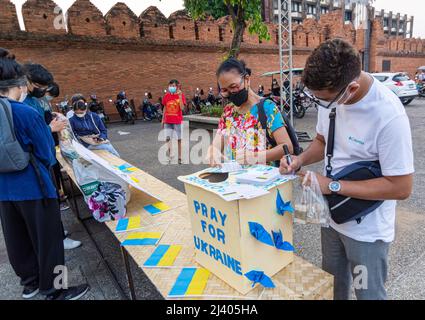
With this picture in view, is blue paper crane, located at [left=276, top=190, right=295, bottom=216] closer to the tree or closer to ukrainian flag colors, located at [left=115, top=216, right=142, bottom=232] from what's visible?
ukrainian flag colors, located at [left=115, top=216, right=142, bottom=232]

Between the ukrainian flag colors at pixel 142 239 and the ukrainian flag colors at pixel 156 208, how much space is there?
33 cm

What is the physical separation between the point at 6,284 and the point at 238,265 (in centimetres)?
244

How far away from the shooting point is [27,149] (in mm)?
1919

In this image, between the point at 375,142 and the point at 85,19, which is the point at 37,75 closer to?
the point at 375,142

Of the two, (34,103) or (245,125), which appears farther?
(34,103)

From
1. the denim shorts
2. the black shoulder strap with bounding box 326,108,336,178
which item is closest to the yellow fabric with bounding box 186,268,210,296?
the black shoulder strap with bounding box 326,108,336,178

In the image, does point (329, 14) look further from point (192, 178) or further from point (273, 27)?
point (192, 178)

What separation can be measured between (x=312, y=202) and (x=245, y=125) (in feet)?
2.75

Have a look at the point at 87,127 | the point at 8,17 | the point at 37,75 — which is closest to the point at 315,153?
the point at 37,75

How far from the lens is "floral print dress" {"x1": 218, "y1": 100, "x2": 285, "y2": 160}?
5.81 ft

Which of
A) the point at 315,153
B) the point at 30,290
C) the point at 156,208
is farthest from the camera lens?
the point at 156,208

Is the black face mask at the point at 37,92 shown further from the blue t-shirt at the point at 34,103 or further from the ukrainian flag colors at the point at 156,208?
the ukrainian flag colors at the point at 156,208

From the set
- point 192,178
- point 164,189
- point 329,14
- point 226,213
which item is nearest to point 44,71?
point 164,189

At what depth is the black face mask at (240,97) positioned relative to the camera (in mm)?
1847
